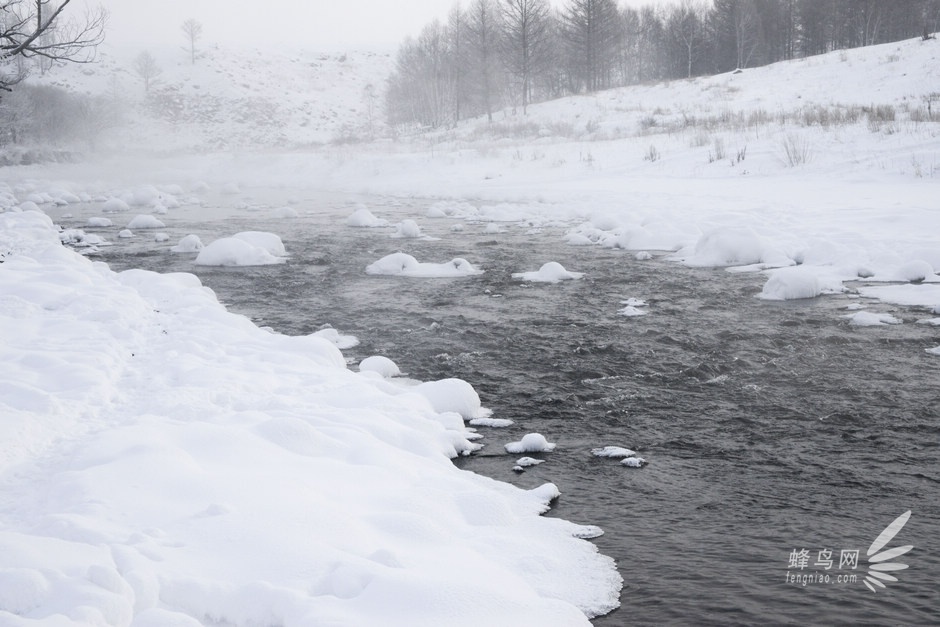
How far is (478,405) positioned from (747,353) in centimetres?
239

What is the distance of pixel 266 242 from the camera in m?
11.3

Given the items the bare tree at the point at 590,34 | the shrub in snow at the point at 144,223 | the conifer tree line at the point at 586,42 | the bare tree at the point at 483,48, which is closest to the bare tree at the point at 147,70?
the conifer tree line at the point at 586,42

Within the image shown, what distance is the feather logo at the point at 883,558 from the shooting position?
2965mm

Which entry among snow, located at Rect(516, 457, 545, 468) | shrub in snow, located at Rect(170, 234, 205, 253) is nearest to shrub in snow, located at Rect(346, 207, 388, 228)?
shrub in snow, located at Rect(170, 234, 205, 253)

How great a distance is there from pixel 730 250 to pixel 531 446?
6.23 m

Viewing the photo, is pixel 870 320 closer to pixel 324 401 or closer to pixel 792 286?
pixel 792 286

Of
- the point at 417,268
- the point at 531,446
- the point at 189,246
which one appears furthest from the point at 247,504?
the point at 189,246

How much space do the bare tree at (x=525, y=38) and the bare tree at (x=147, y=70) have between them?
38.0 m

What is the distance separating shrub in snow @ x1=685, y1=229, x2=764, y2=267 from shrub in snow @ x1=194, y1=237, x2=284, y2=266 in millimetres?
5959

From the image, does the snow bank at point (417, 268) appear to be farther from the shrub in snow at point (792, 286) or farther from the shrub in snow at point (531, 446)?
the shrub in snow at point (531, 446)

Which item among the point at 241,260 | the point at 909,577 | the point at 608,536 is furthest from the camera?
the point at 241,260

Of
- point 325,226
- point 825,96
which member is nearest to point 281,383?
point 325,226

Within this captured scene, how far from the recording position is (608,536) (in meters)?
3.37

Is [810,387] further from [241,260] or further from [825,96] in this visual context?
[825,96]
